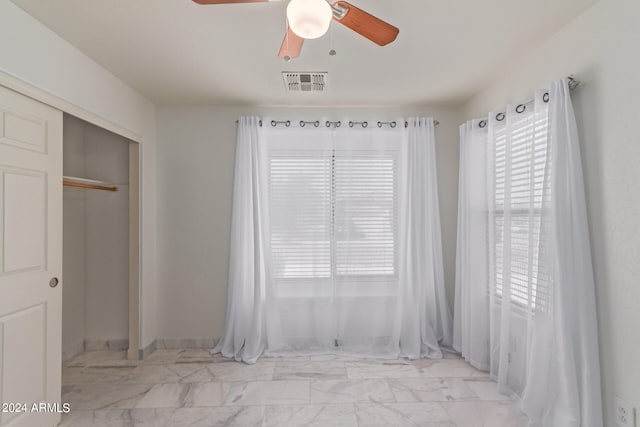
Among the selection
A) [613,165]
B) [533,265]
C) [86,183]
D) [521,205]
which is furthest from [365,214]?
[86,183]

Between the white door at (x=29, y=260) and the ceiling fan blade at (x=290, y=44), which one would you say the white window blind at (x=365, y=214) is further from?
the white door at (x=29, y=260)

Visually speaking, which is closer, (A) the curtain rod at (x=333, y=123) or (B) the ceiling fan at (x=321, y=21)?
(B) the ceiling fan at (x=321, y=21)

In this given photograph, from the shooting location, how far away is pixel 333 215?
10.8 ft

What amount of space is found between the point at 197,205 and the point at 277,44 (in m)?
1.87

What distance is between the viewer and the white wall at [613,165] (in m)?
1.59

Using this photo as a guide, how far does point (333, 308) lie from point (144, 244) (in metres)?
1.95

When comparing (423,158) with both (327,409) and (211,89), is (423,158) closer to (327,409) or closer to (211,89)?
(211,89)

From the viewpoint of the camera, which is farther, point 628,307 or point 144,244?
point 144,244

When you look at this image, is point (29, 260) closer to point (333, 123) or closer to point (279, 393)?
point (279, 393)

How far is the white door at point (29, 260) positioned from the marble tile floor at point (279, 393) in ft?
1.45

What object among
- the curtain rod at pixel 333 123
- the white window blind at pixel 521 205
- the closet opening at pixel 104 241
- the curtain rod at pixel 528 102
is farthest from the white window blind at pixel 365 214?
the closet opening at pixel 104 241

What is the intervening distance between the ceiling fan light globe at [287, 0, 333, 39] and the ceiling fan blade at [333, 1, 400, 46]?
0.62 feet

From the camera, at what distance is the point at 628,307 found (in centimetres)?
162

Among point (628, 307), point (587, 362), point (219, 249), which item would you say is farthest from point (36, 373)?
point (628, 307)
